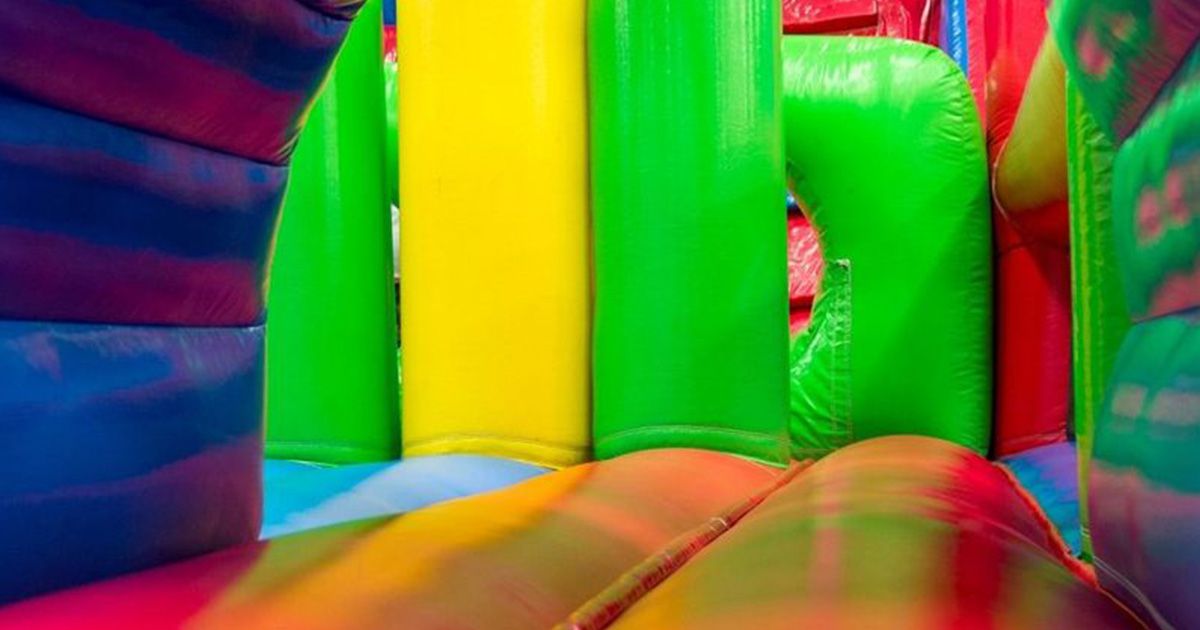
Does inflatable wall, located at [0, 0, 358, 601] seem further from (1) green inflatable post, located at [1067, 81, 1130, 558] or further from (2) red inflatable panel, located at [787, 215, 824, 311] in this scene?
(2) red inflatable panel, located at [787, 215, 824, 311]

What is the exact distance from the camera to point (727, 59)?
4.63ft

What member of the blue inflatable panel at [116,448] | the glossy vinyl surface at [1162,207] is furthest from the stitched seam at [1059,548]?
the blue inflatable panel at [116,448]

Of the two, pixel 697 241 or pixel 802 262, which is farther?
pixel 802 262

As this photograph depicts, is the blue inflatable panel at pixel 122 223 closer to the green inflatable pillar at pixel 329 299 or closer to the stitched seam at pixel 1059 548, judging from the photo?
the stitched seam at pixel 1059 548

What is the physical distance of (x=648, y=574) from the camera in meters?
0.69

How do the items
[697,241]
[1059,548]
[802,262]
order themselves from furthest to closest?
[802,262]
[697,241]
[1059,548]

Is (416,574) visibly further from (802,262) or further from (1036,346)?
(802,262)

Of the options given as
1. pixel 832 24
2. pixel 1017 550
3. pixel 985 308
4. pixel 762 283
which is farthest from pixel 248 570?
pixel 832 24

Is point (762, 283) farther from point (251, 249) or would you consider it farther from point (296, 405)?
point (251, 249)

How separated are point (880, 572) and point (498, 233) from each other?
92 centimetres

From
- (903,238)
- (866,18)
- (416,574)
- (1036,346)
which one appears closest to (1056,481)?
(1036,346)

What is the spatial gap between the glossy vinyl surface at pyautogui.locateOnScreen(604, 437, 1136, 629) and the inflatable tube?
0.48m

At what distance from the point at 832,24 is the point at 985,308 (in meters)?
1.69

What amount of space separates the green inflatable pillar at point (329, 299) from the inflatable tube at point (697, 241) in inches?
11.8
